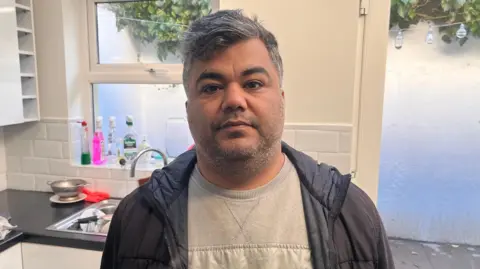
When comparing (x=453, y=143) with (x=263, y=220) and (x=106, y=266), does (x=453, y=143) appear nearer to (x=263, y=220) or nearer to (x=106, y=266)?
(x=263, y=220)

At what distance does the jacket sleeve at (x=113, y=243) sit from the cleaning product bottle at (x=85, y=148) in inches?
48.3

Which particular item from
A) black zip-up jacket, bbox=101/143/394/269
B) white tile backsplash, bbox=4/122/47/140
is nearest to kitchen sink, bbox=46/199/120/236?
white tile backsplash, bbox=4/122/47/140

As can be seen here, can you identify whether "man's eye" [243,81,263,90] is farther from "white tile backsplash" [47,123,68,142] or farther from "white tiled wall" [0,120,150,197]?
"white tile backsplash" [47,123,68,142]

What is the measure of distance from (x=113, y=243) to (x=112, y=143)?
1338mm

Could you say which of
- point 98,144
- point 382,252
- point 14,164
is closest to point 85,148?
point 98,144

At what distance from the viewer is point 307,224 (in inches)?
35.7

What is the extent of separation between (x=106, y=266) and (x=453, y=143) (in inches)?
56.4

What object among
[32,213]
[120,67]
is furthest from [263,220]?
[120,67]

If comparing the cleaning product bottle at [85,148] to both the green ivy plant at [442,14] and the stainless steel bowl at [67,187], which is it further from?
the green ivy plant at [442,14]

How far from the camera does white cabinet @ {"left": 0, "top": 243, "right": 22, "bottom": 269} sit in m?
1.58

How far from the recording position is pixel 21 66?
6.78ft

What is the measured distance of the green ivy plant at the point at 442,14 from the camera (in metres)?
1.57

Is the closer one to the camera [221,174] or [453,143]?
[221,174]

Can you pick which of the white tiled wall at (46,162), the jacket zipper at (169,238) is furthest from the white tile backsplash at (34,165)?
the jacket zipper at (169,238)
